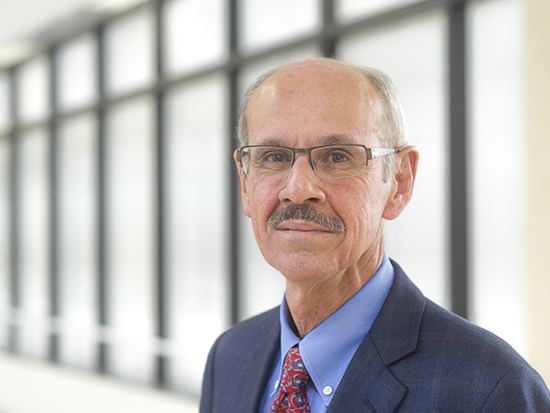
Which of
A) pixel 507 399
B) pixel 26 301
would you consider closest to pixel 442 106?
pixel 507 399

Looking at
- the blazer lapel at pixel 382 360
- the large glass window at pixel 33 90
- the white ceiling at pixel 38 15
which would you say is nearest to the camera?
the blazer lapel at pixel 382 360

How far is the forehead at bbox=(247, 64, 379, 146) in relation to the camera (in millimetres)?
1043

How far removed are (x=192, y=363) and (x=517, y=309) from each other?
300 cm

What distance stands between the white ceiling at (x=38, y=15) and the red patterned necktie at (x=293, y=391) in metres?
5.05

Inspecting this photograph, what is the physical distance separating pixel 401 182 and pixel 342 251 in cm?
24

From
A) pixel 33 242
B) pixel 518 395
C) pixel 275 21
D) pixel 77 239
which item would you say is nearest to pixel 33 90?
pixel 33 242

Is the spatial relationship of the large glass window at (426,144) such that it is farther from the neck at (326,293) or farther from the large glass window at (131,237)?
the large glass window at (131,237)

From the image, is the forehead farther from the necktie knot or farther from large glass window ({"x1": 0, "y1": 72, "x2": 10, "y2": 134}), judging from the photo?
large glass window ({"x1": 0, "y1": 72, "x2": 10, "y2": 134})

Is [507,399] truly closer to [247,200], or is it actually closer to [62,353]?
[247,200]

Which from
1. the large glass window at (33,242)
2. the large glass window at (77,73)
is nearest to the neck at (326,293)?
the large glass window at (77,73)

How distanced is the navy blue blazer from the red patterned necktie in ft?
0.30

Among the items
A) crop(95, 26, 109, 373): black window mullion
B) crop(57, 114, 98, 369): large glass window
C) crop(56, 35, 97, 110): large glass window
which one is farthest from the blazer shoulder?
crop(56, 35, 97, 110): large glass window

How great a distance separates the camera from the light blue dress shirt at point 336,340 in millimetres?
1069

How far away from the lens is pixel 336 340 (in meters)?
1.09
